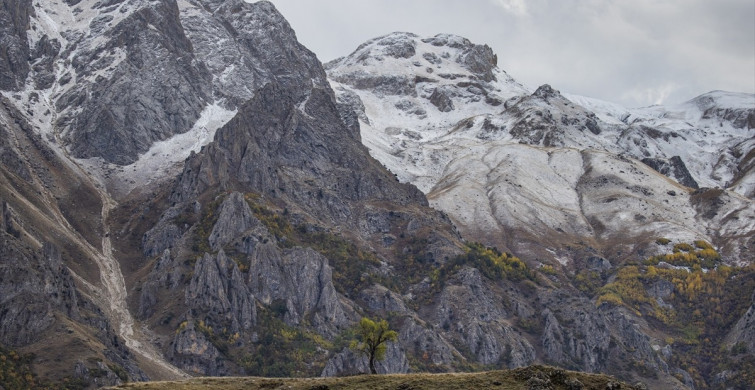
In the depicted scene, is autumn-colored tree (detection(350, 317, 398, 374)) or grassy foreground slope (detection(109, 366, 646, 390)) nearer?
grassy foreground slope (detection(109, 366, 646, 390))

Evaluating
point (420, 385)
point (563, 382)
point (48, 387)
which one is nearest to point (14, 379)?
point (48, 387)

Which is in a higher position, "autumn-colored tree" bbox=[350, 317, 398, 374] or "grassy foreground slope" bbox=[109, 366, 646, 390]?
"autumn-colored tree" bbox=[350, 317, 398, 374]

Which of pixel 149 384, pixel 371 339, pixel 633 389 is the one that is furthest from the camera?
pixel 371 339

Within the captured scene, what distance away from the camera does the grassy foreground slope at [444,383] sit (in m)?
118

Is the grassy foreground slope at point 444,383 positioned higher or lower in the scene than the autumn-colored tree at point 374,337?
lower

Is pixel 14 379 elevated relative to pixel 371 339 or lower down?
lower down

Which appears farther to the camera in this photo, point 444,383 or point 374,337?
point 374,337

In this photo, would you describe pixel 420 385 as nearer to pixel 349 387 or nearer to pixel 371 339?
pixel 349 387

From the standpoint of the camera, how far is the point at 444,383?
123375mm

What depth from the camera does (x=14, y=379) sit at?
197875mm

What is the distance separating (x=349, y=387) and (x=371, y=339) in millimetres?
25279

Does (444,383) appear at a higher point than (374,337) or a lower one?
lower

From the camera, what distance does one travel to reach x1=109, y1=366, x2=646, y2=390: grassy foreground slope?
387ft

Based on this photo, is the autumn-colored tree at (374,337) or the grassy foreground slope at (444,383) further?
the autumn-colored tree at (374,337)
